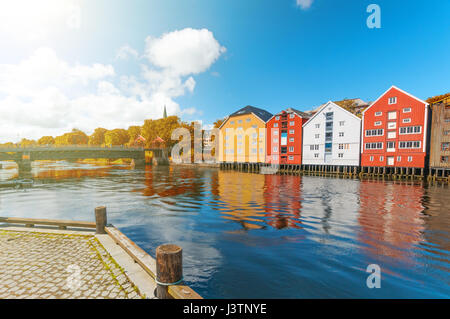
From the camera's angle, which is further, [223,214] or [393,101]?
[393,101]

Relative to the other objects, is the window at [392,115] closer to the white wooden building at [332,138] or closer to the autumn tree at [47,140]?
the white wooden building at [332,138]

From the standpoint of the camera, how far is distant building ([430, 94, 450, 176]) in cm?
3831

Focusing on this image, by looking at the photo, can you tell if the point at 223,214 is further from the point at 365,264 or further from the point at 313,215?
the point at 365,264

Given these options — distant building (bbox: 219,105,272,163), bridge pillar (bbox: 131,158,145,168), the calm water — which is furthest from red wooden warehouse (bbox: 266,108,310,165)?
bridge pillar (bbox: 131,158,145,168)

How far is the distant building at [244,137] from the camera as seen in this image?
6188 centimetres

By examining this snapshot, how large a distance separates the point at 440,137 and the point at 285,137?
101ft

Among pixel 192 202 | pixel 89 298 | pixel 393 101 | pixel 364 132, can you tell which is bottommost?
pixel 192 202

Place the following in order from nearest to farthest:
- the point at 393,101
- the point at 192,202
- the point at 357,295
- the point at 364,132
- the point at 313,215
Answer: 1. the point at 357,295
2. the point at 313,215
3. the point at 192,202
4. the point at 393,101
5. the point at 364,132

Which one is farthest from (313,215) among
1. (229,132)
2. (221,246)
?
(229,132)

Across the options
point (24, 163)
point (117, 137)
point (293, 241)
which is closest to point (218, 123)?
point (24, 163)

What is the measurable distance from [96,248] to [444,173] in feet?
185

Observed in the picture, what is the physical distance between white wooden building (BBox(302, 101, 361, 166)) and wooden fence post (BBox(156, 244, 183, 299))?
53495 millimetres

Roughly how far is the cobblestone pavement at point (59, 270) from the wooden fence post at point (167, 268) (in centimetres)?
103

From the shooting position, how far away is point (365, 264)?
762 centimetres
